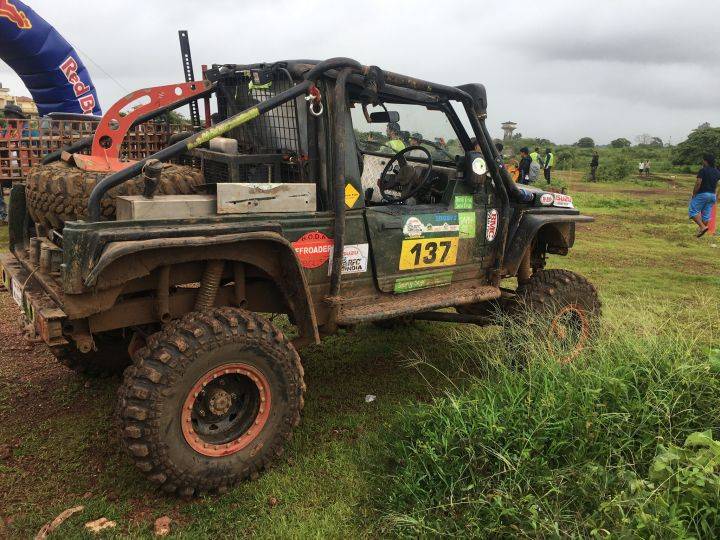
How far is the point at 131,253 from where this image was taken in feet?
8.27

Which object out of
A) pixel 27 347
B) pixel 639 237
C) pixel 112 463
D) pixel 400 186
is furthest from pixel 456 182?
pixel 639 237

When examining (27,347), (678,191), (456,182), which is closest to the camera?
(456,182)

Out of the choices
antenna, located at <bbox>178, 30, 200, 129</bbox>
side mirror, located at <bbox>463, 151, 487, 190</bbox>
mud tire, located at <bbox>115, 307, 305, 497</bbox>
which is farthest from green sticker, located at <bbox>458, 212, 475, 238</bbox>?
antenna, located at <bbox>178, 30, 200, 129</bbox>

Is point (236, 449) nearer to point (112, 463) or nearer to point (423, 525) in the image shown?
point (112, 463)

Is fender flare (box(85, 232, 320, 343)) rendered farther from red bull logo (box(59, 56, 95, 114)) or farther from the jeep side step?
red bull logo (box(59, 56, 95, 114))

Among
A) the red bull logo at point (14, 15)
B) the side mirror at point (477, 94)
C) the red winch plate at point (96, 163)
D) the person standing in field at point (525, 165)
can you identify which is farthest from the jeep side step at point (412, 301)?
the person standing in field at point (525, 165)

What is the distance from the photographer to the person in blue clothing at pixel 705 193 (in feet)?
33.9

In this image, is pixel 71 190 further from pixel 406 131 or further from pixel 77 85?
pixel 77 85

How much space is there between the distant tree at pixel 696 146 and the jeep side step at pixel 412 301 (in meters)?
30.8

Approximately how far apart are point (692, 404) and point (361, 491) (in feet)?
5.80

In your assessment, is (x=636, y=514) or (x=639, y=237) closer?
(x=636, y=514)

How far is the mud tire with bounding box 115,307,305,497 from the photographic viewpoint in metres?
2.53

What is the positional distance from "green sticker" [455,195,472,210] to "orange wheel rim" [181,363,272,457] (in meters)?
1.86

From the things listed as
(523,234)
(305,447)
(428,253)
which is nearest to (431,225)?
(428,253)
